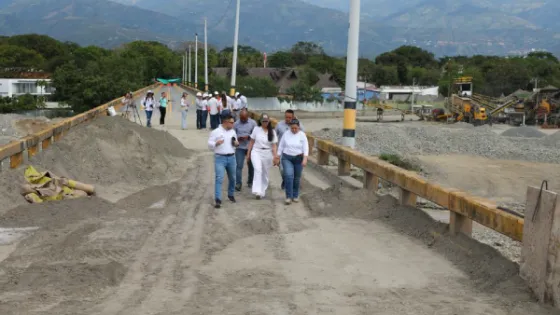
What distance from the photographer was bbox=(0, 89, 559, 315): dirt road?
6.81m

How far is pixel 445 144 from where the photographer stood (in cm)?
3784

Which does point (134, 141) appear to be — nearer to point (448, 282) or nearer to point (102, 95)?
point (448, 282)

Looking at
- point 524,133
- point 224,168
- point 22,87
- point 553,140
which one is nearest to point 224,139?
point 224,168

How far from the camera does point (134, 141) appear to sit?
17.8m

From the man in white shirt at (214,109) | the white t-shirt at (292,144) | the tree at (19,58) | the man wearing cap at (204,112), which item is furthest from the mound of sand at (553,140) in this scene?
the tree at (19,58)

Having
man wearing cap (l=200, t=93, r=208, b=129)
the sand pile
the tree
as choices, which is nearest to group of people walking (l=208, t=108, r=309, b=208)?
the sand pile

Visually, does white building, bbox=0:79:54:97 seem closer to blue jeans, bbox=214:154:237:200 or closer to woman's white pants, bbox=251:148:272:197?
woman's white pants, bbox=251:148:272:197

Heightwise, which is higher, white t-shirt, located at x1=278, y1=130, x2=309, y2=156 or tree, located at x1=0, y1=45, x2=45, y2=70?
tree, located at x1=0, y1=45, x2=45, y2=70

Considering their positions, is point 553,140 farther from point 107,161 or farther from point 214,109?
point 107,161

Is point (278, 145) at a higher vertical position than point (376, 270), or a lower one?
higher

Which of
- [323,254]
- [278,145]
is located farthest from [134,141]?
[323,254]

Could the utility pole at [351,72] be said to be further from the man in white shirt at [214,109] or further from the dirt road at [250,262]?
the man in white shirt at [214,109]

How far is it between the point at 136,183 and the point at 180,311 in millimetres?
8913

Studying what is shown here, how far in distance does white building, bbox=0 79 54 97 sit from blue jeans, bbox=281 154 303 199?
113 meters
